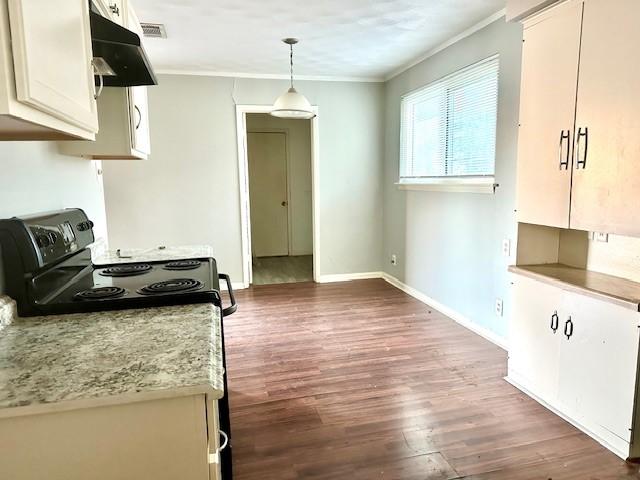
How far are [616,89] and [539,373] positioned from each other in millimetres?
1514

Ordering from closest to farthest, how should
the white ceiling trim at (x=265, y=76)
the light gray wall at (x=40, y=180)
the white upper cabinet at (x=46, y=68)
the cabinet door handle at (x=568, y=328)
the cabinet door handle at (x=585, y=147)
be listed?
1. the white upper cabinet at (x=46, y=68)
2. the light gray wall at (x=40, y=180)
3. the cabinet door handle at (x=585, y=147)
4. the cabinet door handle at (x=568, y=328)
5. the white ceiling trim at (x=265, y=76)

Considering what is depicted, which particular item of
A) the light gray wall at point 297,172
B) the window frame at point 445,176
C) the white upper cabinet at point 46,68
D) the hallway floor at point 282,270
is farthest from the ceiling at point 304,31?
the hallway floor at point 282,270

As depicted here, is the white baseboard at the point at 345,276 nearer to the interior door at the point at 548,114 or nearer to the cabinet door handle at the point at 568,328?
the interior door at the point at 548,114

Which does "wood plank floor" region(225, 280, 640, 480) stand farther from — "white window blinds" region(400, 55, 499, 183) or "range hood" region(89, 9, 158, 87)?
"range hood" region(89, 9, 158, 87)

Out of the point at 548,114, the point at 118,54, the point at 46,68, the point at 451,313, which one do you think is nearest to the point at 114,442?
the point at 46,68

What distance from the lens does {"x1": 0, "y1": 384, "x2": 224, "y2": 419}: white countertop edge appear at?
31.4 inches

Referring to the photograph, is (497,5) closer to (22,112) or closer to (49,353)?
(22,112)

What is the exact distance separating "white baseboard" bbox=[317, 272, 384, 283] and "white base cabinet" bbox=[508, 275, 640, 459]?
114 inches

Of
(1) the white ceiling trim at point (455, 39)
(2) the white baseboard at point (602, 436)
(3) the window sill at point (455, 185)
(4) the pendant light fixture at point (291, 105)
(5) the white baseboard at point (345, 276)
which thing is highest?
(1) the white ceiling trim at point (455, 39)

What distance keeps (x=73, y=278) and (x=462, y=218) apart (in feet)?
9.82

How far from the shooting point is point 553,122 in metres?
2.24

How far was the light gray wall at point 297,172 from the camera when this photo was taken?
685cm

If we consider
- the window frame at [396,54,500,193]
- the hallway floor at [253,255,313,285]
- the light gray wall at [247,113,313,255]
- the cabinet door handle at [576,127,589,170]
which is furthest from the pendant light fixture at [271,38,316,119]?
the light gray wall at [247,113,313,255]

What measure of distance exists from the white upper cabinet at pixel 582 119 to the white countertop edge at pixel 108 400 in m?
1.89
